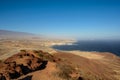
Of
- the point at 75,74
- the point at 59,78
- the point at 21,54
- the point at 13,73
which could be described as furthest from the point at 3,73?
the point at 75,74

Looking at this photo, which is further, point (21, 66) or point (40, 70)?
point (21, 66)

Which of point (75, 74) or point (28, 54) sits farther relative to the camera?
point (28, 54)

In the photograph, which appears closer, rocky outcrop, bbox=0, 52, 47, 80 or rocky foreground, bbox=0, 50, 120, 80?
rocky foreground, bbox=0, 50, 120, 80

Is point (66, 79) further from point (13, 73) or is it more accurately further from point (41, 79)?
point (13, 73)

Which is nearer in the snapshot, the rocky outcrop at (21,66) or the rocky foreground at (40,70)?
the rocky foreground at (40,70)

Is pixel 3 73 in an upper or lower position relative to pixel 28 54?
lower

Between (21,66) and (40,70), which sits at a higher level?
(40,70)

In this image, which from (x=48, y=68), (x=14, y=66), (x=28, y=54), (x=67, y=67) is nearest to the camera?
(x=48, y=68)

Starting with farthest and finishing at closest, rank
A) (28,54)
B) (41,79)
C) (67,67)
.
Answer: (28,54), (67,67), (41,79)
